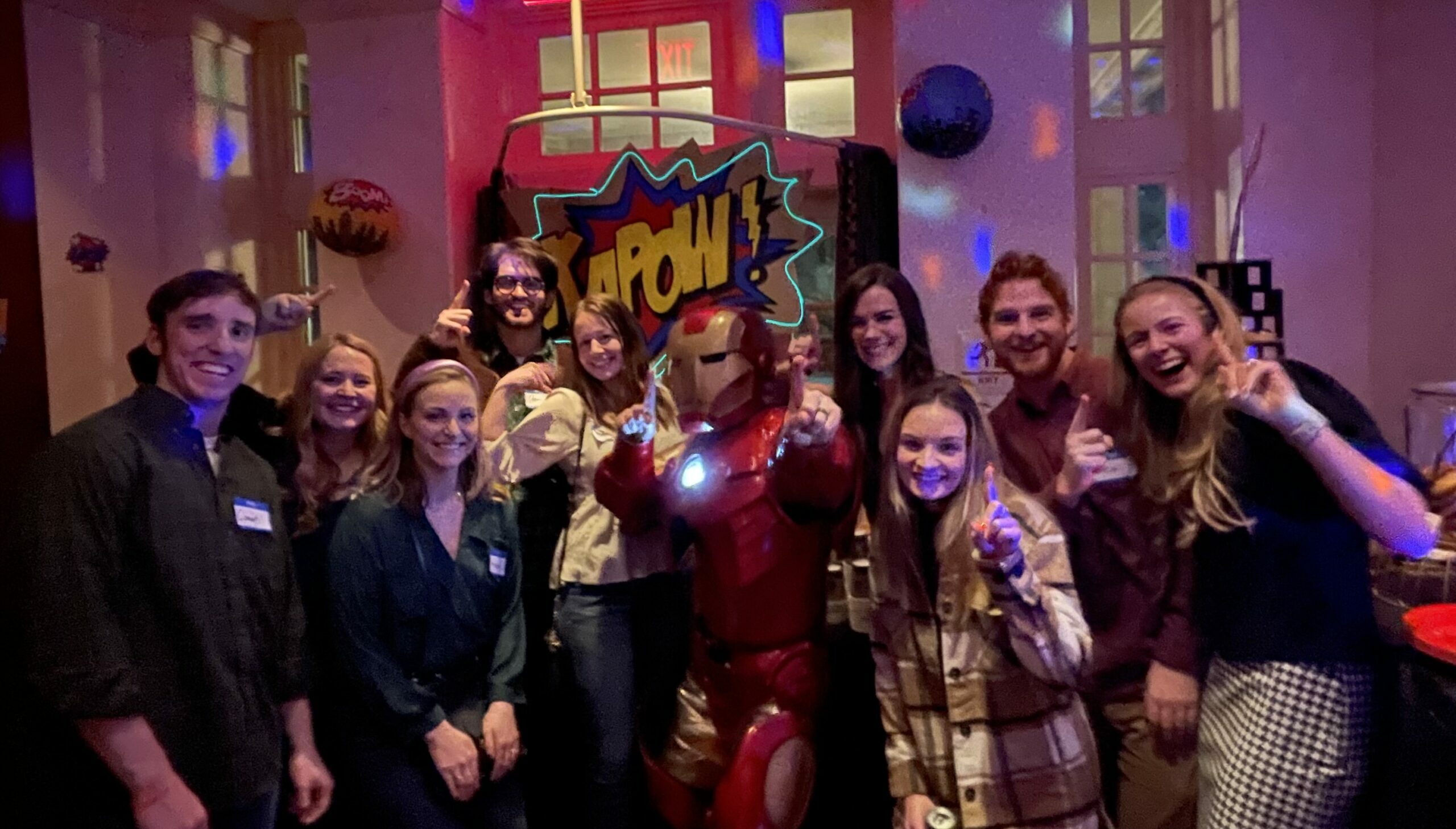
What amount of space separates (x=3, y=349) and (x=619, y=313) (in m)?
2.31

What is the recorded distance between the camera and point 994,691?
1.84 m

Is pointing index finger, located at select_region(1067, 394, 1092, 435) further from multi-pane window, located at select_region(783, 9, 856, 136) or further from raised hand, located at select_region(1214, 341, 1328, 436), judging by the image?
multi-pane window, located at select_region(783, 9, 856, 136)

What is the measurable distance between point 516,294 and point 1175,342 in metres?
1.91

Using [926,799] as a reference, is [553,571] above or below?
above

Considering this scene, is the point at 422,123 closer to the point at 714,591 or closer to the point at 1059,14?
the point at 1059,14

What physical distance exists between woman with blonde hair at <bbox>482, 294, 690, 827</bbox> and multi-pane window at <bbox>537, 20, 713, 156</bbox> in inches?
112

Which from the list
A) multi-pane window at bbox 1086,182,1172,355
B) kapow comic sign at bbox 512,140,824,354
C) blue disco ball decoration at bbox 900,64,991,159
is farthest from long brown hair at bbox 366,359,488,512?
multi-pane window at bbox 1086,182,1172,355

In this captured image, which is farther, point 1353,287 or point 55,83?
point 55,83

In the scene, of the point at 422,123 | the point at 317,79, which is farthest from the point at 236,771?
the point at 317,79

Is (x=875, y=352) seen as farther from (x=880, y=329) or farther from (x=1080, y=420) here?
(x=1080, y=420)

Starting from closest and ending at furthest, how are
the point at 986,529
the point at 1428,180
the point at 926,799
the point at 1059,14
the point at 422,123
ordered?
the point at 986,529 < the point at 926,799 < the point at 1428,180 < the point at 1059,14 < the point at 422,123

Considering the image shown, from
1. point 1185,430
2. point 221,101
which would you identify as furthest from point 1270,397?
point 221,101

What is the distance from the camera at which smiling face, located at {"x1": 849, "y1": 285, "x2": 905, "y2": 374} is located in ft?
7.48

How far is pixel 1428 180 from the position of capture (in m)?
3.81
